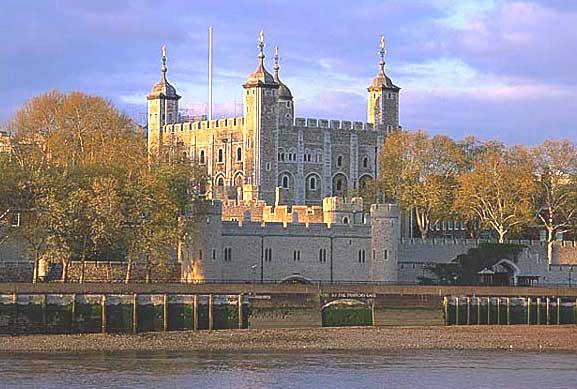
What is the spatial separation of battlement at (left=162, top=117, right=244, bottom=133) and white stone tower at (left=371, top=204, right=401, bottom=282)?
3173 cm

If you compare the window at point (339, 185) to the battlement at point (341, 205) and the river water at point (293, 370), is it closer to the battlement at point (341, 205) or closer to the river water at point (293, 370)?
the battlement at point (341, 205)

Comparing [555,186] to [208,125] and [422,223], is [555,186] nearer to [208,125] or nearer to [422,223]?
[422,223]

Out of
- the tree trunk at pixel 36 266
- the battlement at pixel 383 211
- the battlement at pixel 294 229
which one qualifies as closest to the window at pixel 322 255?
the battlement at pixel 294 229

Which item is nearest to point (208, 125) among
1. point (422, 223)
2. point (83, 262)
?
point (422, 223)

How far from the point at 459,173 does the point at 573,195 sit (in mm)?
7982

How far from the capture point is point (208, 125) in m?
106

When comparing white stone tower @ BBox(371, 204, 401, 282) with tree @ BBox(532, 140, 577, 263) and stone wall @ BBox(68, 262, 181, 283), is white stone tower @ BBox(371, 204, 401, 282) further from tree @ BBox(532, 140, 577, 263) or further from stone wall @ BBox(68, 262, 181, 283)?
tree @ BBox(532, 140, 577, 263)

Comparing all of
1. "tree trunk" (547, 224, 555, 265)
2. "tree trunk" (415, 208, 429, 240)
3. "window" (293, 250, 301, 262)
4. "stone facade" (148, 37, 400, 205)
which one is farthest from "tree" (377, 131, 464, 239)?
"window" (293, 250, 301, 262)

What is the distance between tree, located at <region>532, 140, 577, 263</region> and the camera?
8219 centimetres

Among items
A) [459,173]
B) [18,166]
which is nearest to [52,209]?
[18,166]

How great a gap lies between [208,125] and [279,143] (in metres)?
7.95

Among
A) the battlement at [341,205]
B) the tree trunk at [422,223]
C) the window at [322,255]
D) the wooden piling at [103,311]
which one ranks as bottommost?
the wooden piling at [103,311]

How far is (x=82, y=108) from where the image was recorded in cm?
8738

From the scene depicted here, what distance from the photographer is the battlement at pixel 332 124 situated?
4021 inches
